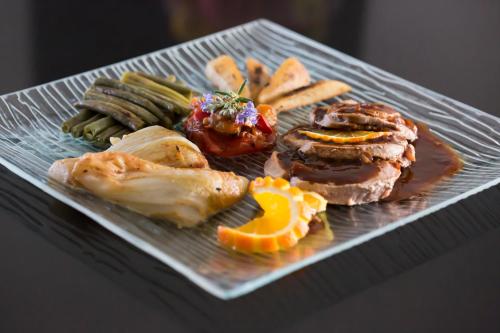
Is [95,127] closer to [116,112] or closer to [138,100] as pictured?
[116,112]

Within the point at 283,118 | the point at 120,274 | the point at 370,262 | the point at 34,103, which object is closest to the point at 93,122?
the point at 34,103

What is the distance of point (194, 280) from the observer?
5371 millimetres

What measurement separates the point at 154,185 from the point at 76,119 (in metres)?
1.37

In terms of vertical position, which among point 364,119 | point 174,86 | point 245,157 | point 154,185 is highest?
point 364,119

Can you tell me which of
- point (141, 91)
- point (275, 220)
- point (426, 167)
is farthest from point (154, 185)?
point (426, 167)

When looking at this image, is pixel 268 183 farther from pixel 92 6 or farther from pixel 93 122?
pixel 92 6

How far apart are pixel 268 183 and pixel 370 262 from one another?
2.42ft

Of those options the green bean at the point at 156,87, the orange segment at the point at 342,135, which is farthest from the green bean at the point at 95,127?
the orange segment at the point at 342,135

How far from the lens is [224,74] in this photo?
8.03 meters

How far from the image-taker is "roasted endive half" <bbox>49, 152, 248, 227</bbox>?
604 cm

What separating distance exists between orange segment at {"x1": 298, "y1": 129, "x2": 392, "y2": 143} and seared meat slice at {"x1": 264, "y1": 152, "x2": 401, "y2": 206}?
0.21 metres

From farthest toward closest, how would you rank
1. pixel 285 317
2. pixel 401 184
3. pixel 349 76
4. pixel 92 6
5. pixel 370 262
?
pixel 92 6 → pixel 349 76 → pixel 401 184 → pixel 370 262 → pixel 285 317

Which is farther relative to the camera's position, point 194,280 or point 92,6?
point 92,6

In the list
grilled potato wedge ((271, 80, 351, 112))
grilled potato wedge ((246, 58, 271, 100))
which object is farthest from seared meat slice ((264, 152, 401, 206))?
grilled potato wedge ((246, 58, 271, 100))
